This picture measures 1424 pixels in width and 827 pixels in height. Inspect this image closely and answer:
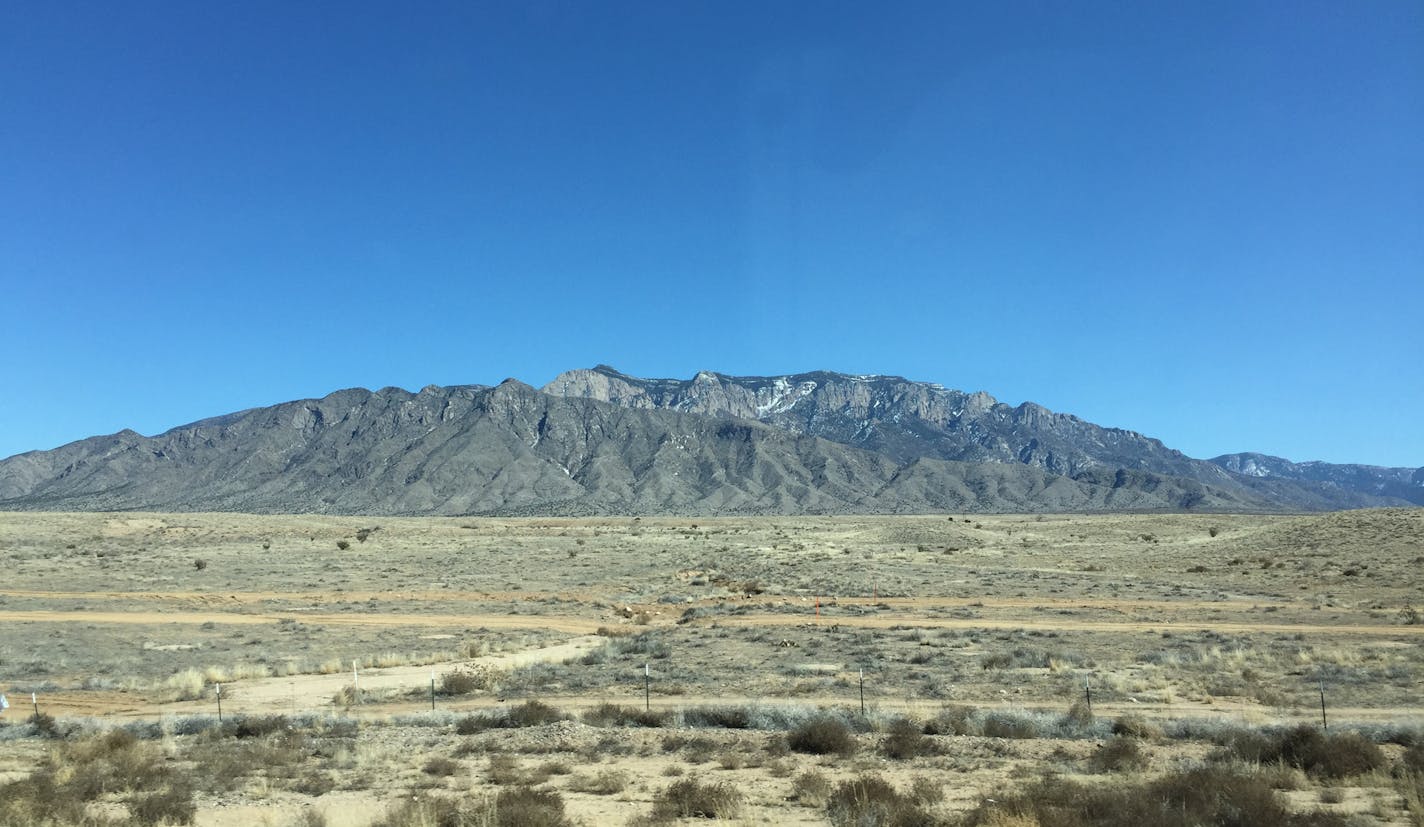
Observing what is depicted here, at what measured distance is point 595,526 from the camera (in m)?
106

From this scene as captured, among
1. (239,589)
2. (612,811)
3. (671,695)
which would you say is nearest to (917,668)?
(671,695)

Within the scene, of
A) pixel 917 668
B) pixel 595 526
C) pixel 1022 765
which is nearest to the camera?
pixel 1022 765

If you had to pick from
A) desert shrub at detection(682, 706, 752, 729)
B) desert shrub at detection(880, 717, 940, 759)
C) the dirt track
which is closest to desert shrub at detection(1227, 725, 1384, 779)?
desert shrub at detection(880, 717, 940, 759)

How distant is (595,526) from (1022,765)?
94.4m

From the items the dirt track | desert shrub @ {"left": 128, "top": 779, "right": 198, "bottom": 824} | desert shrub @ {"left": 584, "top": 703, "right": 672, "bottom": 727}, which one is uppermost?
desert shrub @ {"left": 128, "top": 779, "right": 198, "bottom": 824}

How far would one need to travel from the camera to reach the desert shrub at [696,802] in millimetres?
11320

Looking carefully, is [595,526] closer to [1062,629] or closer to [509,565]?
[509,565]

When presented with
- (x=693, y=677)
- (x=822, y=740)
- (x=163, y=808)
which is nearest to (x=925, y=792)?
(x=822, y=740)

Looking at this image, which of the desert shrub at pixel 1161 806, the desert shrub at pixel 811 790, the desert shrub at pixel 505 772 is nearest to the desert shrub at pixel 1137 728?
the desert shrub at pixel 1161 806

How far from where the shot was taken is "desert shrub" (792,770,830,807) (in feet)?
39.0

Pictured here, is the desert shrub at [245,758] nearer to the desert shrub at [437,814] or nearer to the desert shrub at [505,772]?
the desert shrub at [505,772]

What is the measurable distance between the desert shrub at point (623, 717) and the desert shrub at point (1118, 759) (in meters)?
7.86

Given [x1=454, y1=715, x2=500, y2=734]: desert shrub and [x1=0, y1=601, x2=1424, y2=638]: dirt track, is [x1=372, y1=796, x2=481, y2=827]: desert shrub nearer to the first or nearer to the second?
[x1=454, y1=715, x2=500, y2=734]: desert shrub

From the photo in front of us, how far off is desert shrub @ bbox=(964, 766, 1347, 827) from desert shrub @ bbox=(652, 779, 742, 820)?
9.48ft
